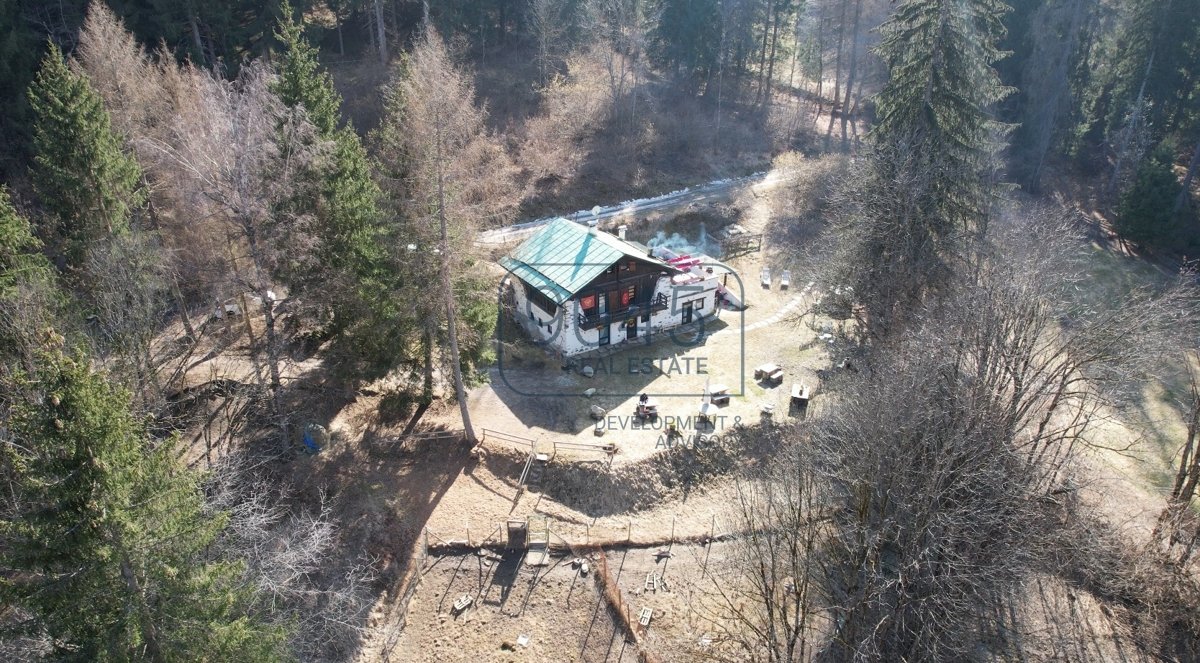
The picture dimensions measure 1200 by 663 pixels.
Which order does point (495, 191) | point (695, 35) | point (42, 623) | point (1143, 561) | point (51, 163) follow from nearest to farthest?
1. point (42, 623)
2. point (1143, 561)
3. point (51, 163)
4. point (495, 191)
5. point (695, 35)

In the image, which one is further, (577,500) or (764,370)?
Answer: (764,370)

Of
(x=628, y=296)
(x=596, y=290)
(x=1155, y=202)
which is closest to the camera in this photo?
(x=596, y=290)

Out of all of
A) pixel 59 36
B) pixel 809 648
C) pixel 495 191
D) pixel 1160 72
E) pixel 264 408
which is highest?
pixel 59 36

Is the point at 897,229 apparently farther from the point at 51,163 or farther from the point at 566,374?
the point at 51,163

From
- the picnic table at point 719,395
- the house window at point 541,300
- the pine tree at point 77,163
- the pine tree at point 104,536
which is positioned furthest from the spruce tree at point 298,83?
the picnic table at point 719,395

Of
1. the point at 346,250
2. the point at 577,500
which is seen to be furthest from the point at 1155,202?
the point at 346,250

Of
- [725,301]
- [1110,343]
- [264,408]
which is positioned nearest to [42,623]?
[264,408]

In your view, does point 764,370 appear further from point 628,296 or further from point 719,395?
point 628,296
